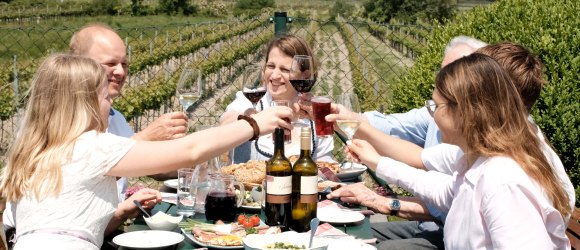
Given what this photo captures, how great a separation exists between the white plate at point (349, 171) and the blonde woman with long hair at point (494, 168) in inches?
38.9

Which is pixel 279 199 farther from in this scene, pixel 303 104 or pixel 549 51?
pixel 549 51

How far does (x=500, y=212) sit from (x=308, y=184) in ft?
2.17

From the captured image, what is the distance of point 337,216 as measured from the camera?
8.87ft

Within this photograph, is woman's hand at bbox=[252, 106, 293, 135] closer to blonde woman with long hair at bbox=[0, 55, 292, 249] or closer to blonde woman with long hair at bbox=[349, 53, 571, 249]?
blonde woman with long hair at bbox=[0, 55, 292, 249]

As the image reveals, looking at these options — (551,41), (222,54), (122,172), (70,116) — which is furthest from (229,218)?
(222,54)

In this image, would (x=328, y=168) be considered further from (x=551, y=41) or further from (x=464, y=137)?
(x=551, y=41)

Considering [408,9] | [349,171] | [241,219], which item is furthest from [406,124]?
[408,9]

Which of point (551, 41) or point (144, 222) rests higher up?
point (551, 41)

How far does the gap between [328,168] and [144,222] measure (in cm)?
97

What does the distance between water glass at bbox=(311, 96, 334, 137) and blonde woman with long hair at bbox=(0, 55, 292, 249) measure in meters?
0.54

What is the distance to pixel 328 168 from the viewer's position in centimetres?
337

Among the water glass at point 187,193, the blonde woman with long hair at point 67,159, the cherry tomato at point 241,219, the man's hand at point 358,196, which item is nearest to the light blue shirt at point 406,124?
the man's hand at point 358,196

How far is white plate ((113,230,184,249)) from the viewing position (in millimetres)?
2328

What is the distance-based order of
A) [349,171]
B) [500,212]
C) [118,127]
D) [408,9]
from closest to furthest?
[500,212] → [349,171] → [118,127] → [408,9]
